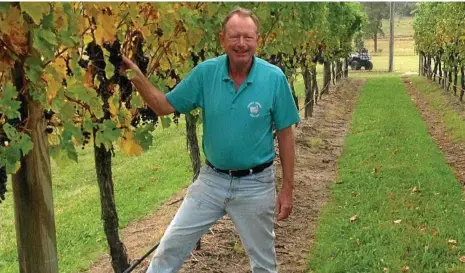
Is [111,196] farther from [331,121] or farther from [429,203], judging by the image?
[331,121]

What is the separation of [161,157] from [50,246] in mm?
9760

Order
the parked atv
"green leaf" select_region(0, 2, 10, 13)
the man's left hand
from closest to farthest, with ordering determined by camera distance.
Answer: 1. "green leaf" select_region(0, 2, 10, 13)
2. the man's left hand
3. the parked atv

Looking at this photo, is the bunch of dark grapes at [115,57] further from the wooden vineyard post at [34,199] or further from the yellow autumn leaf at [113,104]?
the wooden vineyard post at [34,199]

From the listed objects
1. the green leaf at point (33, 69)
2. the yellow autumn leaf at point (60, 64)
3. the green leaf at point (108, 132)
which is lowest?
the green leaf at point (108, 132)

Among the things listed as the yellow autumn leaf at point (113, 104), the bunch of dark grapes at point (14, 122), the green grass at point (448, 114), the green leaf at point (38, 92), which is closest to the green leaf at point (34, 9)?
Answer: the green leaf at point (38, 92)

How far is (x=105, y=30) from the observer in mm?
3652

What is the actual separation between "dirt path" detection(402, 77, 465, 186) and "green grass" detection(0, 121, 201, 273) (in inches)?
166

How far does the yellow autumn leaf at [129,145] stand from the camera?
4.07 meters

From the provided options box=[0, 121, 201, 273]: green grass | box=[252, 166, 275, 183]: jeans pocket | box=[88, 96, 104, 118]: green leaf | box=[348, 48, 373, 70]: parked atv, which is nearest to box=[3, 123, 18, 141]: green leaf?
box=[88, 96, 104, 118]: green leaf

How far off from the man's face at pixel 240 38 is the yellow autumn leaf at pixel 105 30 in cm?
63

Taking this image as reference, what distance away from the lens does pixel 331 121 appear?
658 inches

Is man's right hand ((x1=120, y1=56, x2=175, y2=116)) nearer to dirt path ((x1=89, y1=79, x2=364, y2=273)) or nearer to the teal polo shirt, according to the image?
the teal polo shirt

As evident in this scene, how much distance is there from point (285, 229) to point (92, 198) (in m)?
4.09

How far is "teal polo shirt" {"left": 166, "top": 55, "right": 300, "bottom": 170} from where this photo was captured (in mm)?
3717
